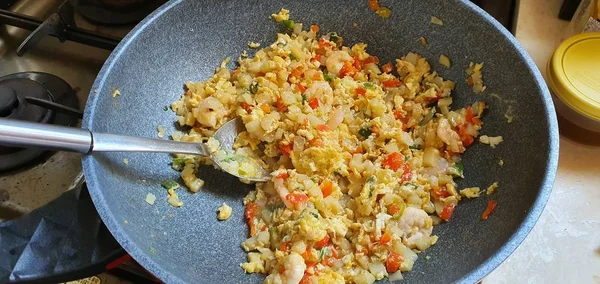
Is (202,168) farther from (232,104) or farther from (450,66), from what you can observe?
(450,66)

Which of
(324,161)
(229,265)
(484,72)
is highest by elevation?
(484,72)

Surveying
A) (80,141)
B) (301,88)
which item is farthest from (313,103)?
(80,141)

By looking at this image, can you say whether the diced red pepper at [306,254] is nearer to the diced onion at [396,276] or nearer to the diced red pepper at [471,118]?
the diced onion at [396,276]

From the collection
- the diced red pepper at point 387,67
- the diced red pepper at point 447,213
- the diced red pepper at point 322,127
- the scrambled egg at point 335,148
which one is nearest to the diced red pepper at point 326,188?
the scrambled egg at point 335,148

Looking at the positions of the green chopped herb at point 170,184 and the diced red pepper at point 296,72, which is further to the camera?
the diced red pepper at point 296,72

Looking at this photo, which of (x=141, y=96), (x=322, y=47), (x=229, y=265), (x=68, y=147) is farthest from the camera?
(x=322, y=47)

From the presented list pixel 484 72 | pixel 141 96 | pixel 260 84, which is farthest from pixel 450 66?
pixel 141 96
